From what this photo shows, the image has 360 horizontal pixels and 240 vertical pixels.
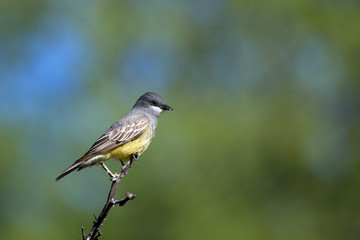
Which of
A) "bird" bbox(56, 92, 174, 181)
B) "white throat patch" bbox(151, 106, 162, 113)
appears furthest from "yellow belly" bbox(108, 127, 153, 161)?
"white throat patch" bbox(151, 106, 162, 113)

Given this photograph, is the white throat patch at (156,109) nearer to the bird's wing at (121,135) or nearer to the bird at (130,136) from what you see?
the bird at (130,136)

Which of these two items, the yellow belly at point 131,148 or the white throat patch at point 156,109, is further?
the white throat patch at point 156,109

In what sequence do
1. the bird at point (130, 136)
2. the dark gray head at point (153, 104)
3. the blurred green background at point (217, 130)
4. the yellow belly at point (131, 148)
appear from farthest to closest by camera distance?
the blurred green background at point (217, 130)
the dark gray head at point (153, 104)
the yellow belly at point (131, 148)
the bird at point (130, 136)

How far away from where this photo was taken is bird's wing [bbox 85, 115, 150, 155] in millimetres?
6305

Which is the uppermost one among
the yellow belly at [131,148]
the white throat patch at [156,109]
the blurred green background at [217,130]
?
the blurred green background at [217,130]

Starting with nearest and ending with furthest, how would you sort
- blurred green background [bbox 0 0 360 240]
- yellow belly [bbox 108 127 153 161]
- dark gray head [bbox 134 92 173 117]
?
yellow belly [bbox 108 127 153 161] < dark gray head [bbox 134 92 173 117] < blurred green background [bbox 0 0 360 240]

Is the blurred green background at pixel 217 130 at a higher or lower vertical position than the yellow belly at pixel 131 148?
higher

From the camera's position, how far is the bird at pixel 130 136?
623cm

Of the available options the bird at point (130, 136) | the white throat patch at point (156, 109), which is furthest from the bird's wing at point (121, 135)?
the white throat patch at point (156, 109)

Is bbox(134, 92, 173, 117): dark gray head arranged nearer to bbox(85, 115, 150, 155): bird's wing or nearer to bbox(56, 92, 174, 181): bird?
bbox(56, 92, 174, 181): bird

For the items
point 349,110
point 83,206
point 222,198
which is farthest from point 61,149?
point 349,110

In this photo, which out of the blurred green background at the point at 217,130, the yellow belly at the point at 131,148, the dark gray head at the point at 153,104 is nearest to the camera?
the yellow belly at the point at 131,148

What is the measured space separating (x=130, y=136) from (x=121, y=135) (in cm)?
12

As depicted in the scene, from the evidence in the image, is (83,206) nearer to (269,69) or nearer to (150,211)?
(150,211)
